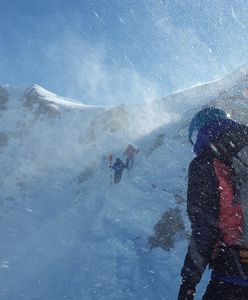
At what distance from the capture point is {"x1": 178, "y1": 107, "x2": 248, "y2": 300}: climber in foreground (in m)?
2.88

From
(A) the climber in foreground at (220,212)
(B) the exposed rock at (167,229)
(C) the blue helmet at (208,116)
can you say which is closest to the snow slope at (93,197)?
(B) the exposed rock at (167,229)

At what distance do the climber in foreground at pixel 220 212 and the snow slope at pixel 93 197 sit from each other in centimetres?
1062

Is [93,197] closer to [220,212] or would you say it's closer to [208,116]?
[208,116]

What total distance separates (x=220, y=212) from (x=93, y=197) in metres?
22.1

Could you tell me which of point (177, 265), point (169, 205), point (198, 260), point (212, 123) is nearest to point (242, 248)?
point (198, 260)

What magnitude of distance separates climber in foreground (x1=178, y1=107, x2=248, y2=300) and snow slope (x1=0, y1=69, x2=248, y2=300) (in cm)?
1062

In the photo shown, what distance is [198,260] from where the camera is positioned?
9.96 ft

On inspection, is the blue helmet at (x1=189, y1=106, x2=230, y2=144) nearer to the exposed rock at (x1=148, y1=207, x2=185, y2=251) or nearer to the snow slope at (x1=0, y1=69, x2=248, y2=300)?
the snow slope at (x1=0, y1=69, x2=248, y2=300)

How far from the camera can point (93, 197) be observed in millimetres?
24781

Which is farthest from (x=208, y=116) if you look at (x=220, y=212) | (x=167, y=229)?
(x=167, y=229)

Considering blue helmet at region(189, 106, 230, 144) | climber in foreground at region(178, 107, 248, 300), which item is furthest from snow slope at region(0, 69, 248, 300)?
blue helmet at region(189, 106, 230, 144)

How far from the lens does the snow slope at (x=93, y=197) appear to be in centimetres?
1419

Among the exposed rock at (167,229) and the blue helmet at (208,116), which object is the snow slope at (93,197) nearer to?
the exposed rock at (167,229)

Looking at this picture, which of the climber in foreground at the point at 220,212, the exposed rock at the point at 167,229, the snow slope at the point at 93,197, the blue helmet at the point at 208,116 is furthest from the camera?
the exposed rock at the point at 167,229
